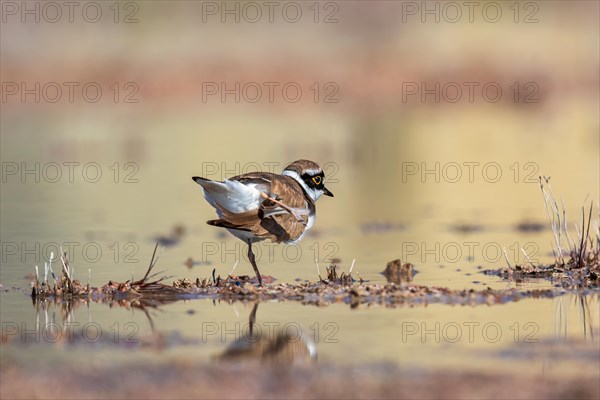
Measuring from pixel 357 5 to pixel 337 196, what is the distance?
3414 cm

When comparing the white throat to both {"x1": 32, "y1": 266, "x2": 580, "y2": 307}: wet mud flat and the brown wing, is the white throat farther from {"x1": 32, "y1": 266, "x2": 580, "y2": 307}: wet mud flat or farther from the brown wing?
{"x1": 32, "y1": 266, "x2": 580, "y2": 307}: wet mud flat

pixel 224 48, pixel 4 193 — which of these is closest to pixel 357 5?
pixel 224 48

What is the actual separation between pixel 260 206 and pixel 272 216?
241 millimetres

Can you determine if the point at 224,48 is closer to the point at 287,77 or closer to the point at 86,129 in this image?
the point at 287,77

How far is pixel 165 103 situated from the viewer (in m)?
42.1

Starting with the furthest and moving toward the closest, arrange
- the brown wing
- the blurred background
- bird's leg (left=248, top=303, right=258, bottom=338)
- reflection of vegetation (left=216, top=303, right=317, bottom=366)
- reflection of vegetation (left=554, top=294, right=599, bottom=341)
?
the blurred background
the brown wing
bird's leg (left=248, top=303, right=258, bottom=338)
reflection of vegetation (left=554, top=294, right=599, bottom=341)
reflection of vegetation (left=216, top=303, right=317, bottom=366)

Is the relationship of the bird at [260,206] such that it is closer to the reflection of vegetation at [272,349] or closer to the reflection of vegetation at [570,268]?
the reflection of vegetation at [272,349]

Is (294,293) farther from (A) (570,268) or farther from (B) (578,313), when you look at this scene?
(A) (570,268)

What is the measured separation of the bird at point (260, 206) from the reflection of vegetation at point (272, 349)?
5.18 ft

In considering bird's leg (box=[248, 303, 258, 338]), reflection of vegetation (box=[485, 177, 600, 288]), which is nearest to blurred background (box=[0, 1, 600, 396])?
bird's leg (box=[248, 303, 258, 338])

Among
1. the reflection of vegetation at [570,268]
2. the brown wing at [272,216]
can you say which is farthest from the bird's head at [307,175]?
the reflection of vegetation at [570,268]

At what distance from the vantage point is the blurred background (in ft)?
50.5

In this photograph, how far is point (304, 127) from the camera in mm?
35719

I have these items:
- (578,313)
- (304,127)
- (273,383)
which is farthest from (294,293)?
(304,127)
